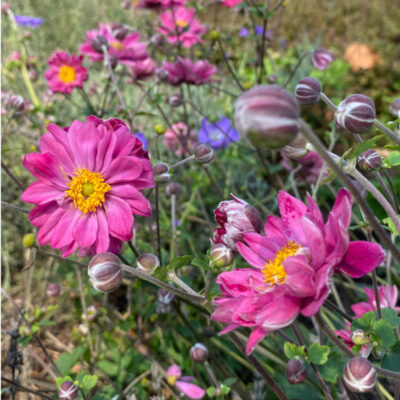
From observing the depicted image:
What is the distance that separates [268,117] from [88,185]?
0.66 meters

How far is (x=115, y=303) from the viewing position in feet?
7.70

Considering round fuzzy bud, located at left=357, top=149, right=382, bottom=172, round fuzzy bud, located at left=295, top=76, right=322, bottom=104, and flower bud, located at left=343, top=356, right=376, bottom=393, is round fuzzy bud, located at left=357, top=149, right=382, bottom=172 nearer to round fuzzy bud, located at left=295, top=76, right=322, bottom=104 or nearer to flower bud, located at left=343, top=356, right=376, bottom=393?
round fuzzy bud, located at left=295, top=76, right=322, bottom=104

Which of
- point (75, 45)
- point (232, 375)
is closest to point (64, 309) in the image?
point (232, 375)

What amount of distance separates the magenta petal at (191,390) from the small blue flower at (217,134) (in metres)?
1.41

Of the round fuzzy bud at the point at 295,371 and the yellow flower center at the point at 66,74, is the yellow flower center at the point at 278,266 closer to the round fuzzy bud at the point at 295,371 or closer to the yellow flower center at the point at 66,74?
the round fuzzy bud at the point at 295,371

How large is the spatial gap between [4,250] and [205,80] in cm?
138

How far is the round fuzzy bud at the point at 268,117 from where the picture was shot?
601mm

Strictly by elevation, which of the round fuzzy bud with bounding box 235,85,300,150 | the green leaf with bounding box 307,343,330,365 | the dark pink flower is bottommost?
the green leaf with bounding box 307,343,330,365

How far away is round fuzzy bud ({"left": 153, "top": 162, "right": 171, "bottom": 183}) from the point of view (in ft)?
3.90

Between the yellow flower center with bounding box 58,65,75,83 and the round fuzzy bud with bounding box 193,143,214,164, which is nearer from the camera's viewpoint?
the round fuzzy bud with bounding box 193,143,214,164

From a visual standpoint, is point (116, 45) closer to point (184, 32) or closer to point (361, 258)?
point (184, 32)

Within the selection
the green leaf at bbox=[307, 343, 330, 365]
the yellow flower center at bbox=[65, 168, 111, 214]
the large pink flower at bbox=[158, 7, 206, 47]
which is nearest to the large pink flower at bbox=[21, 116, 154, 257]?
the yellow flower center at bbox=[65, 168, 111, 214]

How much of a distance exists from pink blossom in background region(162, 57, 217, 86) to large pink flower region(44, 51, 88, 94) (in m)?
0.42

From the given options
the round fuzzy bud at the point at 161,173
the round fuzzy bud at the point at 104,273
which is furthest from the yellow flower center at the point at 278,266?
the round fuzzy bud at the point at 161,173
